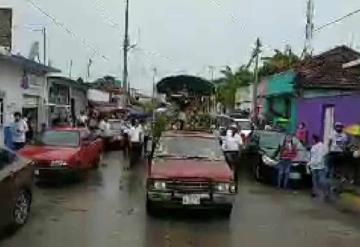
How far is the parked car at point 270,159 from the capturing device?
58.9 ft

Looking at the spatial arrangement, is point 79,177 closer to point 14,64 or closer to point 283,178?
point 283,178

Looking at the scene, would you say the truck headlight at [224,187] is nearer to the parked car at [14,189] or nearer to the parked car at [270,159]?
the parked car at [14,189]

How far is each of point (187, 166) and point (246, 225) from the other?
1.57 meters

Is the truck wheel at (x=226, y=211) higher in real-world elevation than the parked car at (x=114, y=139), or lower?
lower

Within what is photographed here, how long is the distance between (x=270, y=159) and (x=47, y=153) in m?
6.18

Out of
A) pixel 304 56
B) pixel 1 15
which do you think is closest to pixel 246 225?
pixel 1 15

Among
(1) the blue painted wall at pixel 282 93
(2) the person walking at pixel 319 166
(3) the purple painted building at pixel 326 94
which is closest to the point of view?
(2) the person walking at pixel 319 166

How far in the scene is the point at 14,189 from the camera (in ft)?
34.4

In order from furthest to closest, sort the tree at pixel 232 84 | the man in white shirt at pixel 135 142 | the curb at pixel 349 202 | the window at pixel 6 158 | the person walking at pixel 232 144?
the tree at pixel 232 84 < the man in white shirt at pixel 135 142 < the person walking at pixel 232 144 < the curb at pixel 349 202 < the window at pixel 6 158

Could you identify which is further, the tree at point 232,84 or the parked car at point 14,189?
the tree at point 232,84

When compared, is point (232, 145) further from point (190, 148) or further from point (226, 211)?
point (226, 211)

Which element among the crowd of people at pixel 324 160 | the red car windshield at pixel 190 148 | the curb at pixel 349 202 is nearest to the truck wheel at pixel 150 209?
the red car windshield at pixel 190 148

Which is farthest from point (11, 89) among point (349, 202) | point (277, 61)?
point (277, 61)

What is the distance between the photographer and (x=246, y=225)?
39.1ft
